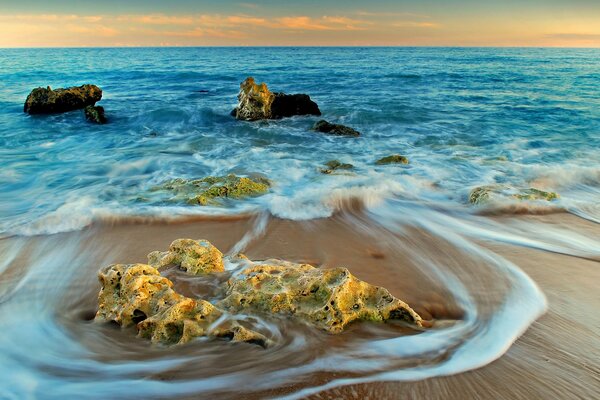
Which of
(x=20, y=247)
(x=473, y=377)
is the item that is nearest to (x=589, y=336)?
(x=473, y=377)

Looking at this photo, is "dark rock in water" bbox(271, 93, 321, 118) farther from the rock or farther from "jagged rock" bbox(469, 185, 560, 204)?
"jagged rock" bbox(469, 185, 560, 204)

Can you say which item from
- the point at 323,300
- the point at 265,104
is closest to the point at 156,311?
the point at 323,300

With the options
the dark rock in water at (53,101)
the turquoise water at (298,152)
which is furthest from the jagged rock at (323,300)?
the dark rock in water at (53,101)

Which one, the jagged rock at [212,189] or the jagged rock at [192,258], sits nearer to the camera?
the jagged rock at [192,258]

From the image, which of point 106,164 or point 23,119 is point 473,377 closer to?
point 106,164

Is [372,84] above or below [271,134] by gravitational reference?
above

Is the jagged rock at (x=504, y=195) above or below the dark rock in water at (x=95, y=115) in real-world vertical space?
below

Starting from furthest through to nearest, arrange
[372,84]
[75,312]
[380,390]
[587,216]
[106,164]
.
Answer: [372,84], [106,164], [587,216], [75,312], [380,390]

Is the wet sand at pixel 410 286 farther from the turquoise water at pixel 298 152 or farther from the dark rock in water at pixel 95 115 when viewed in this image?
the dark rock in water at pixel 95 115
